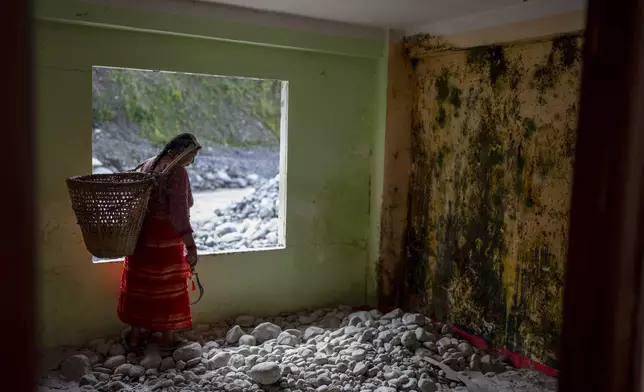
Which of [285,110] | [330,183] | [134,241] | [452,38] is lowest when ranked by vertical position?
[134,241]

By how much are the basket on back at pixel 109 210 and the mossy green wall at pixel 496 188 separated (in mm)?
2055

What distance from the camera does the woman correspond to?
3.23 meters

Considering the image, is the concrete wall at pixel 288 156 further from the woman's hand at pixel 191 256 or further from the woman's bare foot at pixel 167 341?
the woman's hand at pixel 191 256

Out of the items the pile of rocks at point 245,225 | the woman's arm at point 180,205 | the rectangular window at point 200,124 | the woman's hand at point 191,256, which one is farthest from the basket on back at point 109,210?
the rectangular window at point 200,124

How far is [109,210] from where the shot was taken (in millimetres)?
2867

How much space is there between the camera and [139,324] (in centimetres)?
330

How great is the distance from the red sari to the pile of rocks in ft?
3.16

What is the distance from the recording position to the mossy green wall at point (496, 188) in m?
3.21

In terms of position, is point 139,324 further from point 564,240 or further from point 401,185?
point 564,240

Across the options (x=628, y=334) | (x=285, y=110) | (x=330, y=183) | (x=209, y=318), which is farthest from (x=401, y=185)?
(x=628, y=334)

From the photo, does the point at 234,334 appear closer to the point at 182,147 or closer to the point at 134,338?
the point at 134,338

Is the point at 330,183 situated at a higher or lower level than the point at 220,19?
lower

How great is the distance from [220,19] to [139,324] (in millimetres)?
1955

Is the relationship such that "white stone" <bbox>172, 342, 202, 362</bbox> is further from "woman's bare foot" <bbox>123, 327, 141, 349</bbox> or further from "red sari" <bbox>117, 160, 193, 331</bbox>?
"woman's bare foot" <bbox>123, 327, 141, 349</bbox>
